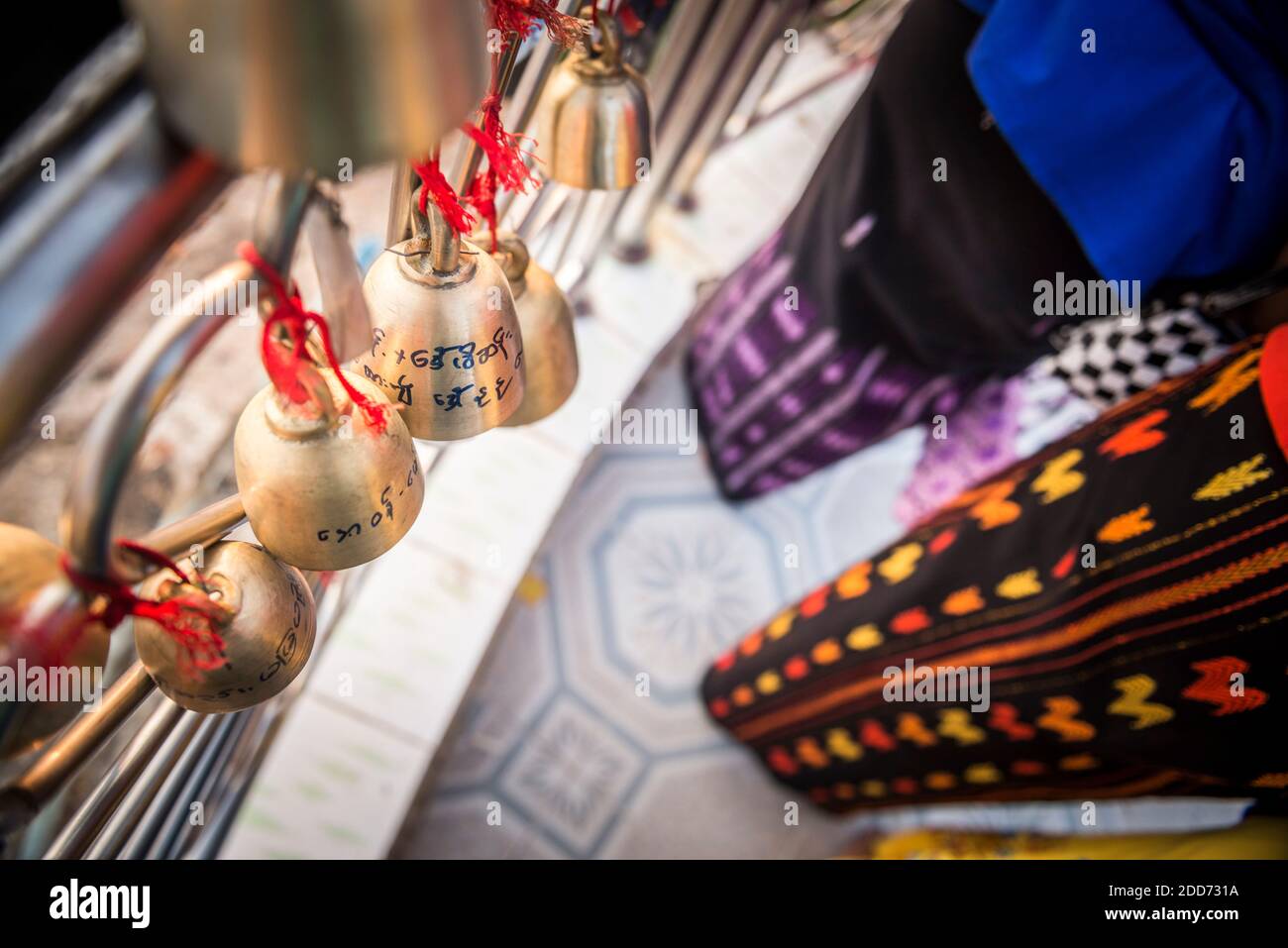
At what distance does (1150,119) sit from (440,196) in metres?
1.38

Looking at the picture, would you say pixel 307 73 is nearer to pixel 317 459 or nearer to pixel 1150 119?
pixel 317 459

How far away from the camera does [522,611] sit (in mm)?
2736

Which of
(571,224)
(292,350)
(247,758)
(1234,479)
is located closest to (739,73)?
(571,224)

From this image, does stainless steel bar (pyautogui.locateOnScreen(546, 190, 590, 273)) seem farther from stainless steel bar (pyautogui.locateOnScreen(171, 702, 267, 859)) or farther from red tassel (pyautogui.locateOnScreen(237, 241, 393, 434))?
red tassel (pyautogui.locateOnScreen(237, 241, 393, 434))

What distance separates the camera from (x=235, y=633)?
68 cm

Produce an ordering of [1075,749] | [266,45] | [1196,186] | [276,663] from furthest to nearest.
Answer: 1. [1075,749]
2. [1196,186]
3. [276,663]
4. [266,45]

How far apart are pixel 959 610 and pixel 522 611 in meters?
1.36

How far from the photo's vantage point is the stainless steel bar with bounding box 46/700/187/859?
939 millimetres

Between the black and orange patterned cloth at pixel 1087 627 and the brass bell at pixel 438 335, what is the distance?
3.95ft

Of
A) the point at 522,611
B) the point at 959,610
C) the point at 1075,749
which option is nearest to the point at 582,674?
the point at 522,611

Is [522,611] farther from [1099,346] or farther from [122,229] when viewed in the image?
[122,229]

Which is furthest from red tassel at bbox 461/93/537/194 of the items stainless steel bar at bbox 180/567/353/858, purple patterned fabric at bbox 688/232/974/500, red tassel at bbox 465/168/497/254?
purple patterned fabric at bbox 688/232/974/500

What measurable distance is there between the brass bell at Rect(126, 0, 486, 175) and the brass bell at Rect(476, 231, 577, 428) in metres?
0.39

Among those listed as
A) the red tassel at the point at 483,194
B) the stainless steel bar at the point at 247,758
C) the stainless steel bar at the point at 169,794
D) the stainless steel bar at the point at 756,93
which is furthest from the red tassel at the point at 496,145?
the stainless steel bar at the point at 756,93
